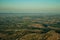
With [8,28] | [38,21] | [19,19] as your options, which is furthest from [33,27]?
[8,28]

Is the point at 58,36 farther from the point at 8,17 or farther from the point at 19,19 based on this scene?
the point at 8,17

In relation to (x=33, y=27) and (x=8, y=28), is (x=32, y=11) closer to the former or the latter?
(x=33, y=27)

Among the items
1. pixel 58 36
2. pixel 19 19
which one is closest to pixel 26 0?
pixel 19 19

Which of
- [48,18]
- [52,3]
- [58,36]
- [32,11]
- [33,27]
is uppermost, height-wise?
[52,3]

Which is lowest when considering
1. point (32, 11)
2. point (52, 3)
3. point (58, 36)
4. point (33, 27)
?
point (58, 36)

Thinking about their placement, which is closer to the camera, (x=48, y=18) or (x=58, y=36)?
(x=58, y=36)

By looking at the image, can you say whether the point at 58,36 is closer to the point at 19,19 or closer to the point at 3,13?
the point at 19,19

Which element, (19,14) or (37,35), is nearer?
(37,35)

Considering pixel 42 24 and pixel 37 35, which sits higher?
pixel 42 24

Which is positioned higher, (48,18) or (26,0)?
(26,0)
